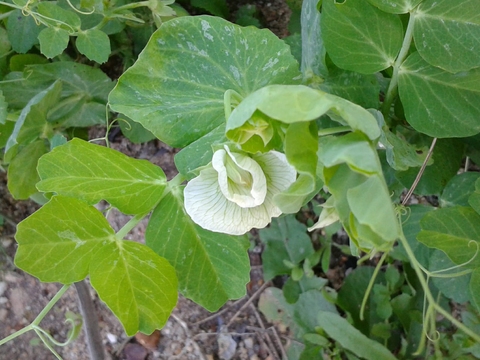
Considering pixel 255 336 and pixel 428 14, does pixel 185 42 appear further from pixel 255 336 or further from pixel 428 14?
pixel 255 336

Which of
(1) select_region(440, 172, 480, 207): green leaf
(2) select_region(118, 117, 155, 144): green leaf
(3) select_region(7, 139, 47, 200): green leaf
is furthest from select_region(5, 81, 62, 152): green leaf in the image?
(1) select_region(440, 172, 480, 207): green leaf

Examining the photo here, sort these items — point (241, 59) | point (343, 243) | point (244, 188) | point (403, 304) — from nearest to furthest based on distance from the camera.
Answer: point (244, 188) < point (241, 59) < point (403, 304) < point (343, 243)

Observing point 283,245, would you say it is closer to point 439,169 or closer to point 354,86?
point 439,169

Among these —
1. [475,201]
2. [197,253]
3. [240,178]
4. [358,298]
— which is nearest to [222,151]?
[240,178]

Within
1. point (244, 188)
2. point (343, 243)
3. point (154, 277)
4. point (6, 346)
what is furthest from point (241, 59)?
point (6, 346)

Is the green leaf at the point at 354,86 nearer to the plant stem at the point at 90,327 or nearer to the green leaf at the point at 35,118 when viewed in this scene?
the green leaf at the point at 35,118

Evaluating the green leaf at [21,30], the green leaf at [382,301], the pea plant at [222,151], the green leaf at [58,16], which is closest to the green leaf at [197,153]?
the pea plant at [222,151]
